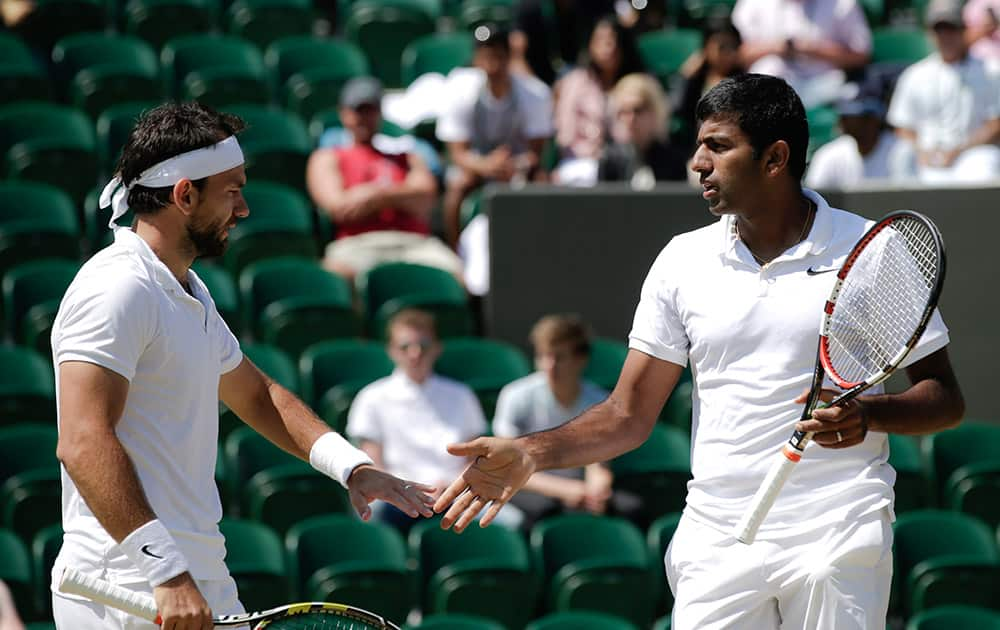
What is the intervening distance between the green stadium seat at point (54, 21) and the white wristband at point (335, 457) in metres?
7.48

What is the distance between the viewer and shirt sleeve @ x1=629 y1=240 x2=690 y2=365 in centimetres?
410

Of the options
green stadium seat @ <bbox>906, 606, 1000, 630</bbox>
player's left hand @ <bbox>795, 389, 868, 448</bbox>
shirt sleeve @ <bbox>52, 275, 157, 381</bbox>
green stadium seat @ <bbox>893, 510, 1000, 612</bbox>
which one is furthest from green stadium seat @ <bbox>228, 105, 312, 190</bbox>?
player's left hand @ <bbox>795, 389, 868, 448</bbox>

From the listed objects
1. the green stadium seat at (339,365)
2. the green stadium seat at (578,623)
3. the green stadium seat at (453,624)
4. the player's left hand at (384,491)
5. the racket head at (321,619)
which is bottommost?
the green stadium seat at (578,623)

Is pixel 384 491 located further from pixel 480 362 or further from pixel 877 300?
pixel 480 362

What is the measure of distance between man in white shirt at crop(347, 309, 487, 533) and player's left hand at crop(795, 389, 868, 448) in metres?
4.04

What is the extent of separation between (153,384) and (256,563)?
3.05 m

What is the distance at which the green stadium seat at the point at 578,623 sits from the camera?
627 centimetres

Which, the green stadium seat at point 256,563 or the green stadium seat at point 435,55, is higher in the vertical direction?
the green stadium seat at point 435,55

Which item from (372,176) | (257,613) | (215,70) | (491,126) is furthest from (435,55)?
(257,613)

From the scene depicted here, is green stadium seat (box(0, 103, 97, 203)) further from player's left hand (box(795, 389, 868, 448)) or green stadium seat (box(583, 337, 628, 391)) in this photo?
player's left hand (box(795, 389, 868, 448))

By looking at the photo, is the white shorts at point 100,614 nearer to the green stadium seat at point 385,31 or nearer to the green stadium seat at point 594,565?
the green stadium seat at point 594,565

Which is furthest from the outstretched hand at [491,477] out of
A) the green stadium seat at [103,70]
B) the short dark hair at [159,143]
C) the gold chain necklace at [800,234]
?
the green stadium seat at [103,70]

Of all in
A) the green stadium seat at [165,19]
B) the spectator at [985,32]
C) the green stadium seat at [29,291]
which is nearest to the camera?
the green stadium seat at [29,291]

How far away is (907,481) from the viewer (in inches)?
306
